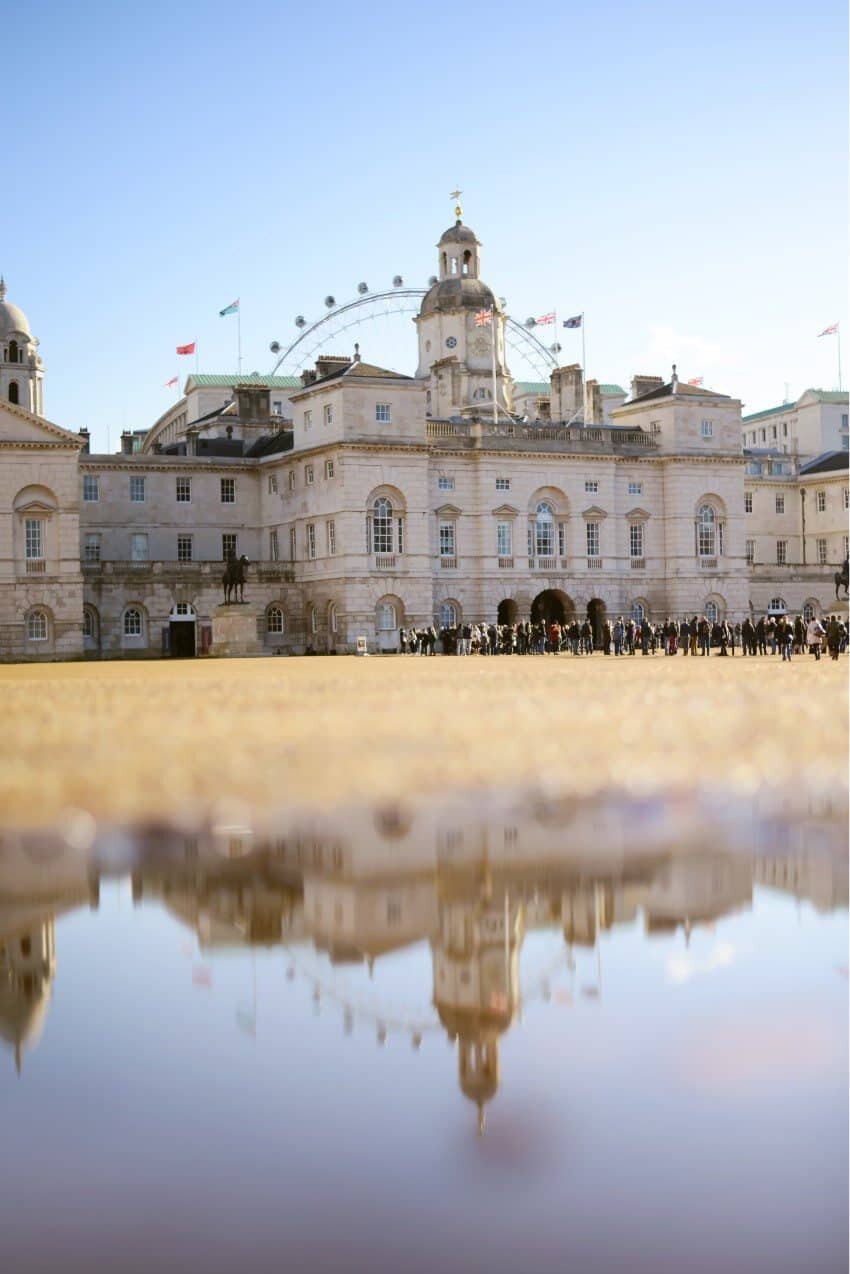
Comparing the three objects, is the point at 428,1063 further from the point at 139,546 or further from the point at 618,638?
the point at 139,546

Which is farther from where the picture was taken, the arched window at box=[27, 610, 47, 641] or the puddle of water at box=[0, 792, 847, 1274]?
the arched window at box=[27, 610, 47, 641]

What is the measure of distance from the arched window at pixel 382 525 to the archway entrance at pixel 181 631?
914 centimetres

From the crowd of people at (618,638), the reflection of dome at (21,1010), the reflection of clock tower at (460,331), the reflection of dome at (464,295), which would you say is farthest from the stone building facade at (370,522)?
the reflection of dome at (21,1010)

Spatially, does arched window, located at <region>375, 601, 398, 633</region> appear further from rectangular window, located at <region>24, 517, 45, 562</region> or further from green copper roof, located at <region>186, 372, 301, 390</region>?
green copper roof, located at <region>186, 372, 301, 390</region>

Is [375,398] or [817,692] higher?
[375,398]

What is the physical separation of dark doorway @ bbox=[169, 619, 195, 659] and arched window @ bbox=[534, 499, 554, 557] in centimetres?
1770

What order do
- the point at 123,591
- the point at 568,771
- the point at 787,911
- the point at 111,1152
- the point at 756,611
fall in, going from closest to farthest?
the point at 111,1152
the point at 787,911
the point at 568,771
the point at 123,591
the point at 756,611

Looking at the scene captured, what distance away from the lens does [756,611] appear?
3723 inches

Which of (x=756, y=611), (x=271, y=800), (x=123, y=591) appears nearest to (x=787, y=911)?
(x=271, y=800)

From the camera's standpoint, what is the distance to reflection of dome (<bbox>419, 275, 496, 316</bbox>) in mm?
103000

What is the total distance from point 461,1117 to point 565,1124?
11.7 inches

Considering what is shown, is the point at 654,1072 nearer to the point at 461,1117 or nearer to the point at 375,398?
the point at 461,1117

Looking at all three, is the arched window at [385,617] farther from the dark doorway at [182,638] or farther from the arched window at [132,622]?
the arched window at [132,622]

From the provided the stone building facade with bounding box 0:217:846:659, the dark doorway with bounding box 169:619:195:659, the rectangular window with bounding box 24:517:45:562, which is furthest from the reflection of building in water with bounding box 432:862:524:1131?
the dark doorway with bounding box 169:619:195:659
